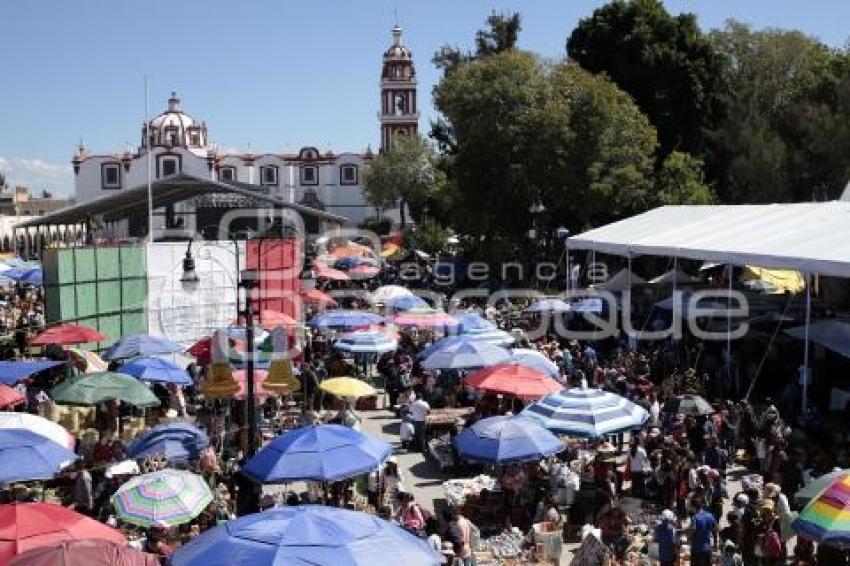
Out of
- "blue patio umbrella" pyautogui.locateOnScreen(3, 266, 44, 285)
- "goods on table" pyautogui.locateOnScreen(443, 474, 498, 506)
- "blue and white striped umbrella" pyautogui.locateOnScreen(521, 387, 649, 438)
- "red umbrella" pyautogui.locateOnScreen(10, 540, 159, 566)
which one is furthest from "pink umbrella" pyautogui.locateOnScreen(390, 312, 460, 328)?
"blue patio umbrella" pyautogui.locateOnScreen(3, 266, 44, 285)

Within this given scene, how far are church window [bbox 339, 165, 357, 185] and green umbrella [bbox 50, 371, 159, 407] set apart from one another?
7188cm

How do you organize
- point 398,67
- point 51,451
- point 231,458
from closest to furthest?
point 51,451
point 231,458
point 398,67

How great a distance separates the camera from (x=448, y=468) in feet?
46.7

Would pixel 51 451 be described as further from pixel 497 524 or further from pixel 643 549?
pixel 643 549

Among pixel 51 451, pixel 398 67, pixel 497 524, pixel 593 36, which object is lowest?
pixel 497 524

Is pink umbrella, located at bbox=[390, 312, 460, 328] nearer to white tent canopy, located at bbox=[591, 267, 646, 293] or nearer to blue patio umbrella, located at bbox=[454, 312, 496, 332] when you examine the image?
blue patio umbrella, located at bbox=[454, 312, 496, 332]

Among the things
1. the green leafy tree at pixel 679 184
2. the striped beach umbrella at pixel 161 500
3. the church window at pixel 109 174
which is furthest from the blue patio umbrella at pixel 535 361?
the church window at pixel 109 174

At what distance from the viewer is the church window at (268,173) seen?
3332 inches

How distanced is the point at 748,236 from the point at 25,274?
2367 cm

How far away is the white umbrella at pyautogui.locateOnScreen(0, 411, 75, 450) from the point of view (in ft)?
36.0

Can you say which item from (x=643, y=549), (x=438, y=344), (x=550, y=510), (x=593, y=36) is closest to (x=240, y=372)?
(x=438, y=344)

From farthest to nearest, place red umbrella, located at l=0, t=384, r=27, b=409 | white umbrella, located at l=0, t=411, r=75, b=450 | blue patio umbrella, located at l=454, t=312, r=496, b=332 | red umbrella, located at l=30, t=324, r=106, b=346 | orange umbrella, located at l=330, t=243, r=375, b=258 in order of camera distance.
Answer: orange umbrella, located at l=330, t=243, r=375, b=258, blue patio umbrella, located at l=454, t=312, r=496, b=332, red umbrella, located at l=30, t=324, r=106, b=346, red umbrella, located at l=0, t=384, r=27, b=409, white umbrella, located at l=0, t=411, r=75, b=450

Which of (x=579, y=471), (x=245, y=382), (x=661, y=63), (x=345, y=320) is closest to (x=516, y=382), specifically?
(x=579, y=471)

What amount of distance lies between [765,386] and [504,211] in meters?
17.6
